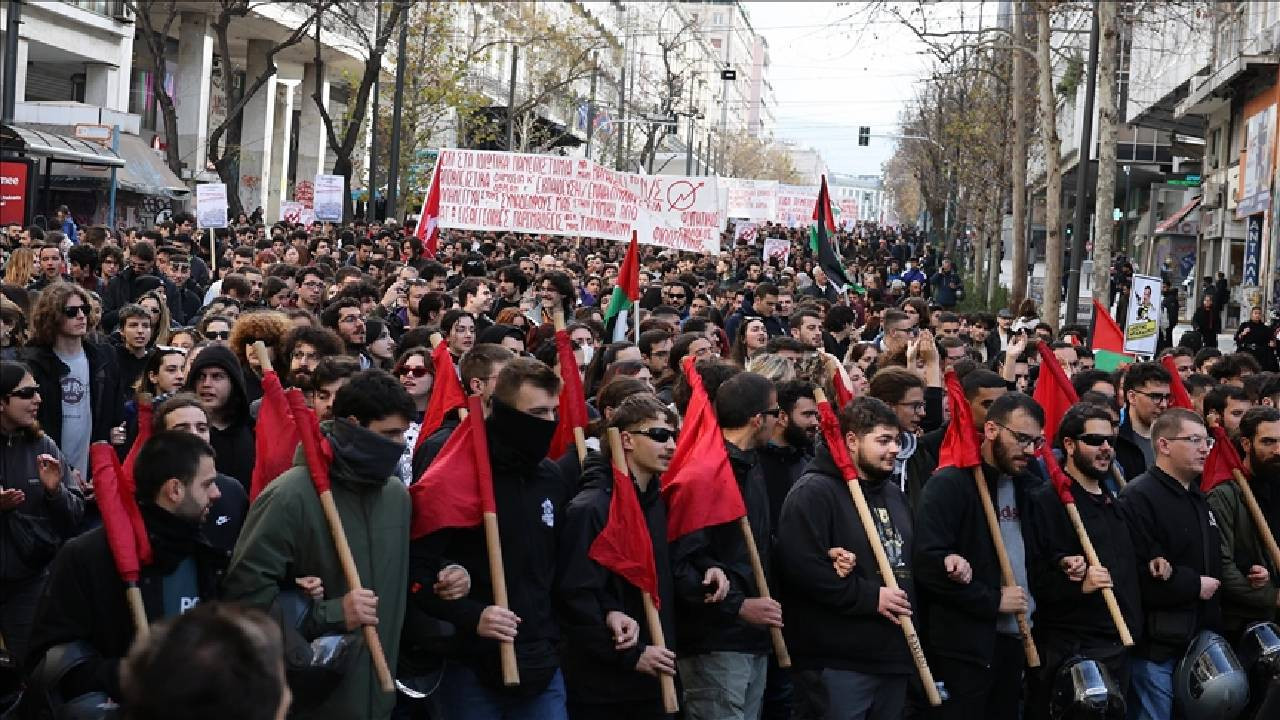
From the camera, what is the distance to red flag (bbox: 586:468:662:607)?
5906 mm

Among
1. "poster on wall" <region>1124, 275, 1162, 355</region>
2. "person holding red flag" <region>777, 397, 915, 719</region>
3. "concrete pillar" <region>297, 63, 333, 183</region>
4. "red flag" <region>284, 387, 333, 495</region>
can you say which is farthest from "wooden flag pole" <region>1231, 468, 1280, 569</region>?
"concrete pillar" <region>297, 63, 333, 183</region>

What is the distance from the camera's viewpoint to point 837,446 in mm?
6574

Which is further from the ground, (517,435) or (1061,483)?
(517,435)

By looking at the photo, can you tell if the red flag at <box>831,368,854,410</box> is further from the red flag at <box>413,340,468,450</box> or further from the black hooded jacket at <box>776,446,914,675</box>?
the black hooded jacket at <box>776,446,914,675</box>

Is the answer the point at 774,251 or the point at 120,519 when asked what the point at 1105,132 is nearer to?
the point at 774,251

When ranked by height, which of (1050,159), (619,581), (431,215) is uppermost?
(1050,159)

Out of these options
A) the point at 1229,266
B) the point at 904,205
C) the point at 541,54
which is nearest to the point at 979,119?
the point at 1229,266

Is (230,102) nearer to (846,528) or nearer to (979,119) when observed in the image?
(979,119)

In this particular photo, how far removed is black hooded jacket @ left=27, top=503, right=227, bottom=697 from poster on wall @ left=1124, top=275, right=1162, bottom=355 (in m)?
12.2

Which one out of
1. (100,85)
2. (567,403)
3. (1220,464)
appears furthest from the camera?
(100,85)

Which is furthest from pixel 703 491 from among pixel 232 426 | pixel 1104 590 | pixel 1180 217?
pixel 1180 217

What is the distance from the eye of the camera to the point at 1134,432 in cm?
930

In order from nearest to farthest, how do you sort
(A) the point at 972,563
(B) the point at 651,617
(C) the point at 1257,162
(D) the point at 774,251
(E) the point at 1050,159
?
(B) the point at 651,617 < (A) the point at 972,563 < (E) the point at 1050,159 < (D) the point at 774,251 < (C) the point at 1257,162

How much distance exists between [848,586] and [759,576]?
33cm
